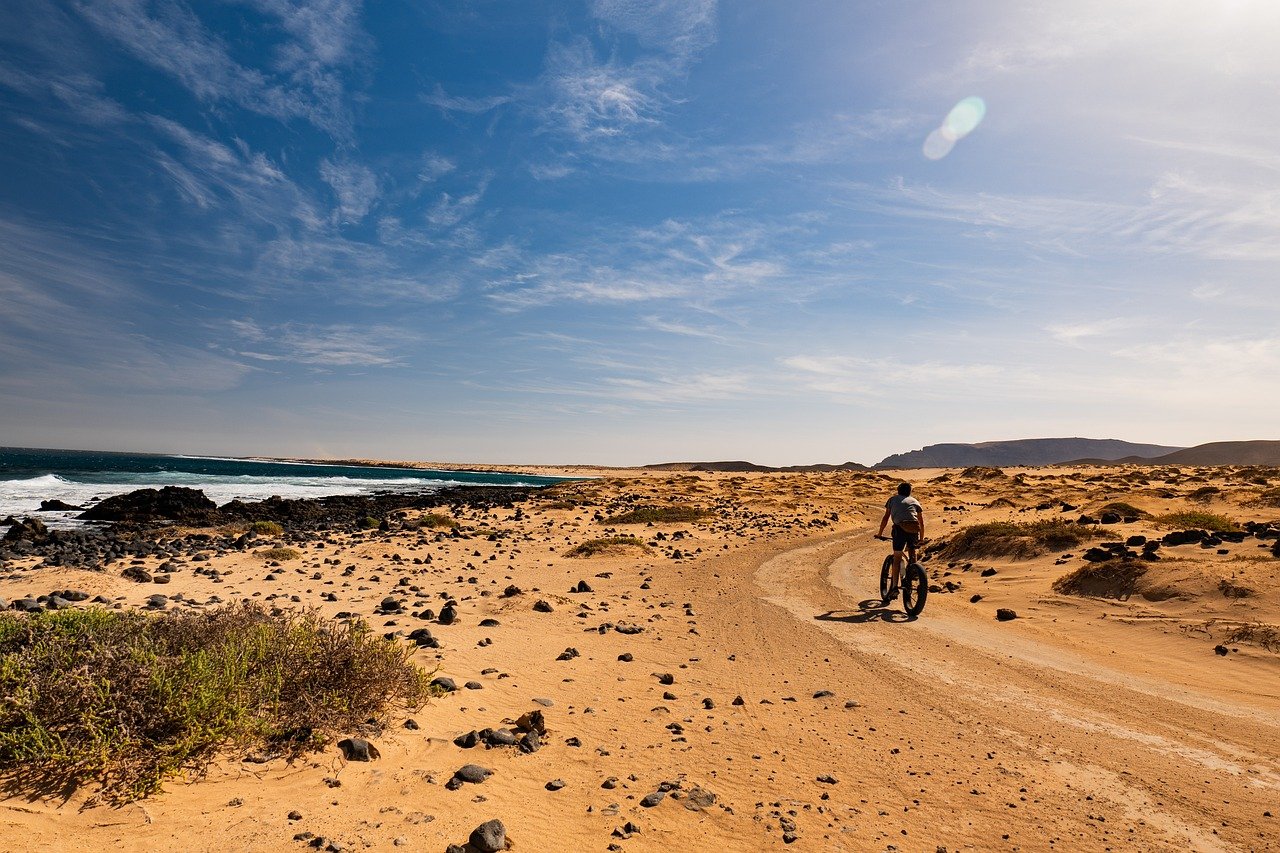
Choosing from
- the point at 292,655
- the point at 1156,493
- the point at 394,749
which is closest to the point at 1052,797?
the point at 394,749

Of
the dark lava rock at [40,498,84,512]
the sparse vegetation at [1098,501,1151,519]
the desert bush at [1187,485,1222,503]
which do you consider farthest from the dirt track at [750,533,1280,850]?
the dark lava rock at [40,498,84,512]

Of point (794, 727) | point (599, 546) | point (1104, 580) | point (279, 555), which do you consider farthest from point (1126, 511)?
point (279, 555)

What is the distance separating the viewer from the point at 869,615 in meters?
12.8

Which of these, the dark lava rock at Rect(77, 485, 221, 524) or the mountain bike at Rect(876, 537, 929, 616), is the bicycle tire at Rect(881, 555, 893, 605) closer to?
the mountain bike at Rect(876, 537, 929, 616)

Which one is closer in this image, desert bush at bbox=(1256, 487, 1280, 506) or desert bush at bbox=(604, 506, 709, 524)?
desert bush at bbox=(1256, 487, 1280, 506)

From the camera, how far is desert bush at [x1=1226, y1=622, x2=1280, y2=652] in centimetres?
934

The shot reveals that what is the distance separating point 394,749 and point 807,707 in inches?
188

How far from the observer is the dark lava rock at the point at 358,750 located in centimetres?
555

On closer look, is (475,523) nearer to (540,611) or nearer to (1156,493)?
(540,611)

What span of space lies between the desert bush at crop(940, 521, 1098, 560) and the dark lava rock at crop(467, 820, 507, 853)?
18.2m

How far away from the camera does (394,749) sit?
5.81 meters

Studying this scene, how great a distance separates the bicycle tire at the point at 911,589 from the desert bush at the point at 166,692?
9938 millimetres

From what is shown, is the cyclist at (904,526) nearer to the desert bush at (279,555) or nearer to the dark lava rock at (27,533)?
the desert bush at (279,555)

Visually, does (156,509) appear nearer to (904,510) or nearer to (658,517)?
(658,517)
